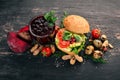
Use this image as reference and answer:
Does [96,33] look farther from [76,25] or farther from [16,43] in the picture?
[16,43]

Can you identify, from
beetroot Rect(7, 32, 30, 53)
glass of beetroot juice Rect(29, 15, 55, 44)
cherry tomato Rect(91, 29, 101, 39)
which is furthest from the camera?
cherry tomato Rect(91, 29, 101, 39)

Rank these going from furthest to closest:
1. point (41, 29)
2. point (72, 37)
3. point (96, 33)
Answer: point (96, 33), point (72, 37), point (41, 29)

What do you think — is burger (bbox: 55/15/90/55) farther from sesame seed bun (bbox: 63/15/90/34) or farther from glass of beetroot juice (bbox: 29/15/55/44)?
glass of beetroot juice (bbox: 29/15/55/44)

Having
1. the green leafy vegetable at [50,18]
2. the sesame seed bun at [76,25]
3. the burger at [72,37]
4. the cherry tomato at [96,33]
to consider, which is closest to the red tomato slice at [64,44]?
the burger at [72,37]

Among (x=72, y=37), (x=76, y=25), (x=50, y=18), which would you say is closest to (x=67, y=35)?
(x=72, y=37)

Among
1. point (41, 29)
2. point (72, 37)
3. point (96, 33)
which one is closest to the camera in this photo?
point (41, 29)

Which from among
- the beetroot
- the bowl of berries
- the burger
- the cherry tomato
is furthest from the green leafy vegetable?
the cherry tomato

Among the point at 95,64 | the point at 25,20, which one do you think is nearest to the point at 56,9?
the point at 25,20
